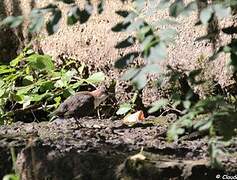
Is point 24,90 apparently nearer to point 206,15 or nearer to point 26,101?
point 26,101

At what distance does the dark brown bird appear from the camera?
11.1 feet

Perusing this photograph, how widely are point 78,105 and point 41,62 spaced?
0.67 m

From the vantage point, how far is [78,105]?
11.3 ft

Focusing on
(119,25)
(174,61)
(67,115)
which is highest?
(119,25)

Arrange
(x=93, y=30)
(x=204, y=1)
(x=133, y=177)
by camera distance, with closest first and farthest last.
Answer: (x=204, y=1) → (x=133, y=177) → (x=93, y=30)

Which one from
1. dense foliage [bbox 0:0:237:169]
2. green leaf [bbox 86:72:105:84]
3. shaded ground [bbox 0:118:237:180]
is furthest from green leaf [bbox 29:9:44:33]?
green leaf [bbox 86:72:105:84]

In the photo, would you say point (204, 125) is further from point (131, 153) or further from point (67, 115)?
point (67, 115)

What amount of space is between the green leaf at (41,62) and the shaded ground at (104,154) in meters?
0.87

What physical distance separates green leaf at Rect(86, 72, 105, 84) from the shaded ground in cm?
64

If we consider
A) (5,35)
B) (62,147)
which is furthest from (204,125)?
(5,35)

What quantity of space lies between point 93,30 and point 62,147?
145 centimetres

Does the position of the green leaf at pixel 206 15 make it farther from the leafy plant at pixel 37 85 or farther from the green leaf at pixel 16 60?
the green leaf at pixel 16 60

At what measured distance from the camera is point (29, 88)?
400cm

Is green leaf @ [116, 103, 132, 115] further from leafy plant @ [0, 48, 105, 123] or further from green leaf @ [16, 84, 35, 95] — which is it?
green leaf @ [16, 84, 35, 95]
